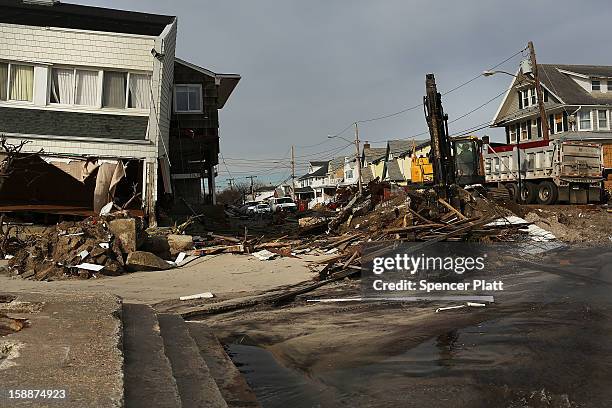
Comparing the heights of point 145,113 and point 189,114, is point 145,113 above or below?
below

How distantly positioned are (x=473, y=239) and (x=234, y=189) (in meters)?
127

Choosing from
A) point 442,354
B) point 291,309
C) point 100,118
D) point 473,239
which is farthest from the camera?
point 100,118

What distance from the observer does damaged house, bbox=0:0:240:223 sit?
16.4 meters

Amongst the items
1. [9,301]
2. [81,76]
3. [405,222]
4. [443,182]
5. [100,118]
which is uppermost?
[81,76]

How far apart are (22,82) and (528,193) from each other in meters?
21.5

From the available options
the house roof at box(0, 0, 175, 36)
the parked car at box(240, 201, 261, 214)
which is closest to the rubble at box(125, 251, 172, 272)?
the house roof at box(0, 0, 175, 36)

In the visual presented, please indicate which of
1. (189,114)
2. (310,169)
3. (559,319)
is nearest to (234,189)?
(310,169)

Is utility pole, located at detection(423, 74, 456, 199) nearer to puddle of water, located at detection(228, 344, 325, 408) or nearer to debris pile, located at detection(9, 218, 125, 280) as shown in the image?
debris pile, located at detection(9, 218, 125, 280)

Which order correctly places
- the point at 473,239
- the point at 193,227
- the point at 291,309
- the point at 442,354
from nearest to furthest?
the point at 442,354 → the point at 291,309 → the point at 473,239 → the point at 193,227

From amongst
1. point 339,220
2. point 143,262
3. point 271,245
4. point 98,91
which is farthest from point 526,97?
point 143,262

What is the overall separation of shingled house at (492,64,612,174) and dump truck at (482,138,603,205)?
1600cm

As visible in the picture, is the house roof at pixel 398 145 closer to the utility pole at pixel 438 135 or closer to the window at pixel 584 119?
the window at pixel 584 119

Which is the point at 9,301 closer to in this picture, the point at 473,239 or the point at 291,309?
the point at 291,309

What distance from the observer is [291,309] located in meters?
8.72
